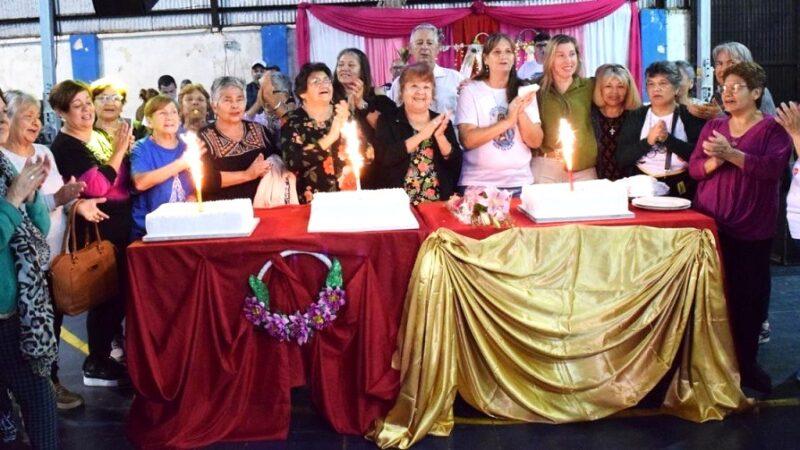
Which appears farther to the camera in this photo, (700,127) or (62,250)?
(700,127)

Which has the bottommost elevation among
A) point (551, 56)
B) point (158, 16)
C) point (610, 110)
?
point (610, 110)

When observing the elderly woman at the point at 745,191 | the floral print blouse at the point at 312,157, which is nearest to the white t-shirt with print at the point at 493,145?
the floral print blouse at the point at 312,157

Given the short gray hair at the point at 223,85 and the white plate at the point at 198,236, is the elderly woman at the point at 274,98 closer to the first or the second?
the short gray hair at the point at 223,85

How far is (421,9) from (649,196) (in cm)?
884

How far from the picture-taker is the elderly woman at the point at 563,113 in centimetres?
452

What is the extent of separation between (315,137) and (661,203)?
5.90 ft

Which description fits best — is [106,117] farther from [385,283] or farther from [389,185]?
[385,283]

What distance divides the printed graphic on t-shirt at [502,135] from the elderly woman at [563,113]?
25 centimetres

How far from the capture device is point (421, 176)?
4.35 m

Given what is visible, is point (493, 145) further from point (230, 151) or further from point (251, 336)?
point (251, 336)

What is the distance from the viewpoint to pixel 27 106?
372cm

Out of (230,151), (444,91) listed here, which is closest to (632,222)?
(444,91)

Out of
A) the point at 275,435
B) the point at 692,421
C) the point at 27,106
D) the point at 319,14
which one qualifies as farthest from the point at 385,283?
the point at 319,14

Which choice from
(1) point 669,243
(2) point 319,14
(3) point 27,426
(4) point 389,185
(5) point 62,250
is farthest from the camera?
(2) point 319,14
